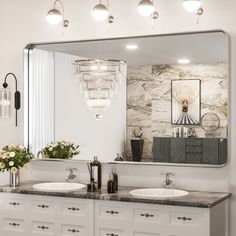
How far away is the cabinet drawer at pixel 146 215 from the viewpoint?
13.5ft

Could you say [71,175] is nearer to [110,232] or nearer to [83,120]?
[83,120]

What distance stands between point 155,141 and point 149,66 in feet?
2.02

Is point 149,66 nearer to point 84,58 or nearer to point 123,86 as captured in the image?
point 123,86

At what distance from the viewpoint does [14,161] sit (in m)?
4.85

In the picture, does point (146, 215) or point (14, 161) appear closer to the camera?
point (146, 215)

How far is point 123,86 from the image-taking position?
4.82m

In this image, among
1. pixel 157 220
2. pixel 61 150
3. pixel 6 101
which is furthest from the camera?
pixel 6 101

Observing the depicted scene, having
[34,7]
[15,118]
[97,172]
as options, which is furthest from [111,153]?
[34,7]

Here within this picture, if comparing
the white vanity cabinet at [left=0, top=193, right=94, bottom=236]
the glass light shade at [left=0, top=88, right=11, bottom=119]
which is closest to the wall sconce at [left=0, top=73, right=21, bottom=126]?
the glass light shade at [left=0, top=88, right=11, bottom=119]

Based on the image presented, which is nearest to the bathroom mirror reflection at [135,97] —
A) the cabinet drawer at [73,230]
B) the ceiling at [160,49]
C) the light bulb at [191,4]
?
the ceiling at [160,49]

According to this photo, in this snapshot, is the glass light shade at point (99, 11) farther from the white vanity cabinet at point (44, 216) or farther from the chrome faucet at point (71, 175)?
the white vanity cabinet at point (44, 216)

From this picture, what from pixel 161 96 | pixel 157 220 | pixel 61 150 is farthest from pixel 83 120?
pixel 157 220

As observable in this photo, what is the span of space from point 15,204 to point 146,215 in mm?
1158

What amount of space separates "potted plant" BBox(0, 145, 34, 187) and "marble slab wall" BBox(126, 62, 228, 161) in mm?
900
